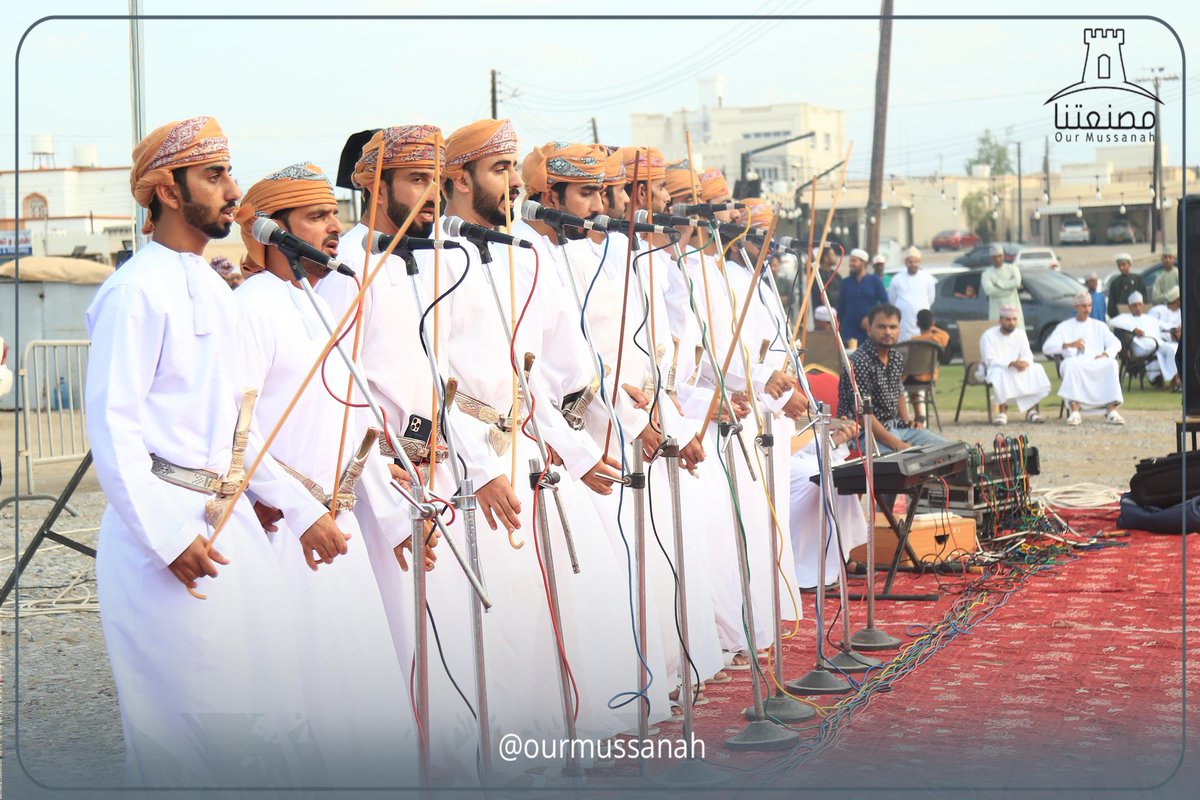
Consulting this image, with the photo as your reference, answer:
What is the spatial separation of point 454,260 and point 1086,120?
5.62ft

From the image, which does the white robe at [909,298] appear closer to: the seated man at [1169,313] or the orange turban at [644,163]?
the seated man at [1169,313]

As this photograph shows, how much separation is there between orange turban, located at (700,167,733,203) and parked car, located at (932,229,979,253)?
3219cm

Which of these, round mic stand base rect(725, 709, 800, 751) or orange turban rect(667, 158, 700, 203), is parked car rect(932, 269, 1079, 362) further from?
round mic stand base rect(725, 709, 800, 751)

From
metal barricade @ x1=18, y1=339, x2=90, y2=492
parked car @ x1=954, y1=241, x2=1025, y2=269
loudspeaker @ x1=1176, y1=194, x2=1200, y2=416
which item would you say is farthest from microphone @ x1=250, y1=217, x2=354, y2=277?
parked car @ x1=954, y1=241, x2=1025, y2=269

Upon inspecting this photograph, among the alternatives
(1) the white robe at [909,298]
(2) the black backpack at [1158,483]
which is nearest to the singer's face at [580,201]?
(2) the black backpack at [1158,483]

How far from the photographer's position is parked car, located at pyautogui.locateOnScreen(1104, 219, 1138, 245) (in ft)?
97.9

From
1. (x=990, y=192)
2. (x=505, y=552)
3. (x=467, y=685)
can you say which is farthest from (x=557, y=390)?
(x=990, y=192)

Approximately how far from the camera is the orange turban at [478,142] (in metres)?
4.30

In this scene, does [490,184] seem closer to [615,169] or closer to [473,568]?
[615,169]

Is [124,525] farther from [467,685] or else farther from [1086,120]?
[1086,120]

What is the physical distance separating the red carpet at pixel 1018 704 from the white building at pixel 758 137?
2.03m

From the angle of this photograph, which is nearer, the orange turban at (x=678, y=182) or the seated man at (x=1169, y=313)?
the orange turban at (x=678, y=182)

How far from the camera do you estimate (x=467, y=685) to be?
4168mm

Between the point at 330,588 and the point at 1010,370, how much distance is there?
11.1 meters
